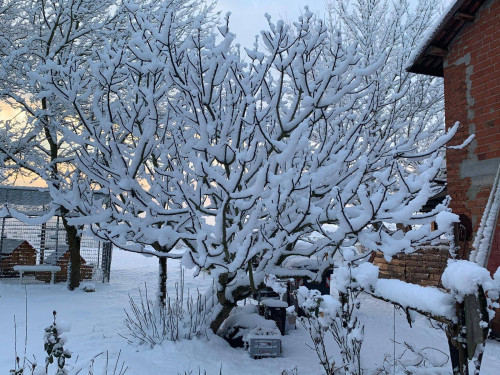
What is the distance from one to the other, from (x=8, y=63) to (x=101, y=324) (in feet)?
24.9

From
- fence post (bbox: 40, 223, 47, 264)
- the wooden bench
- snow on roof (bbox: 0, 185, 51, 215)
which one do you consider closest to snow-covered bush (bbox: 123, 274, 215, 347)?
the wooden bench

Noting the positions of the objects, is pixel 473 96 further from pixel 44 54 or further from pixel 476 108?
pixel 44 54

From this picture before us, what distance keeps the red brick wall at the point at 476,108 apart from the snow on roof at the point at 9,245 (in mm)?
13028

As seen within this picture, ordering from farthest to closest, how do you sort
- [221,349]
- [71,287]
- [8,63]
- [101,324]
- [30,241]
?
1. [30,241]
2. [71,287]
3. [8,63]
4. [101,324]
5. [221,349]

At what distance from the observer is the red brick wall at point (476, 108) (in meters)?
5.79

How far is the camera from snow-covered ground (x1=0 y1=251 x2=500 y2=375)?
4668 millimetres

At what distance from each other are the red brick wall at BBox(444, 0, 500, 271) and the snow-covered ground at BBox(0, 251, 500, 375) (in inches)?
76.8

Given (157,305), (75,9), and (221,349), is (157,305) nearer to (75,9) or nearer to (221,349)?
(221,349)

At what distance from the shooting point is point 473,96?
20.4ft

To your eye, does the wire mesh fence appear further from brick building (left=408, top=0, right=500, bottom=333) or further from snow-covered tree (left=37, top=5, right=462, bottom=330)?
brick building (left=408, top=0, right=500, bottom=333)

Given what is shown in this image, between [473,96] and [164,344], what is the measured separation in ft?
19.8

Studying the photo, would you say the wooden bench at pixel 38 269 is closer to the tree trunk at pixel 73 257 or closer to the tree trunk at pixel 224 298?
the tree trunk at pixel 73 257

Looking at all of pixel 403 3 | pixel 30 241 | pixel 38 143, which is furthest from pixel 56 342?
pixel 403 3

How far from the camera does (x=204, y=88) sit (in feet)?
14.5
